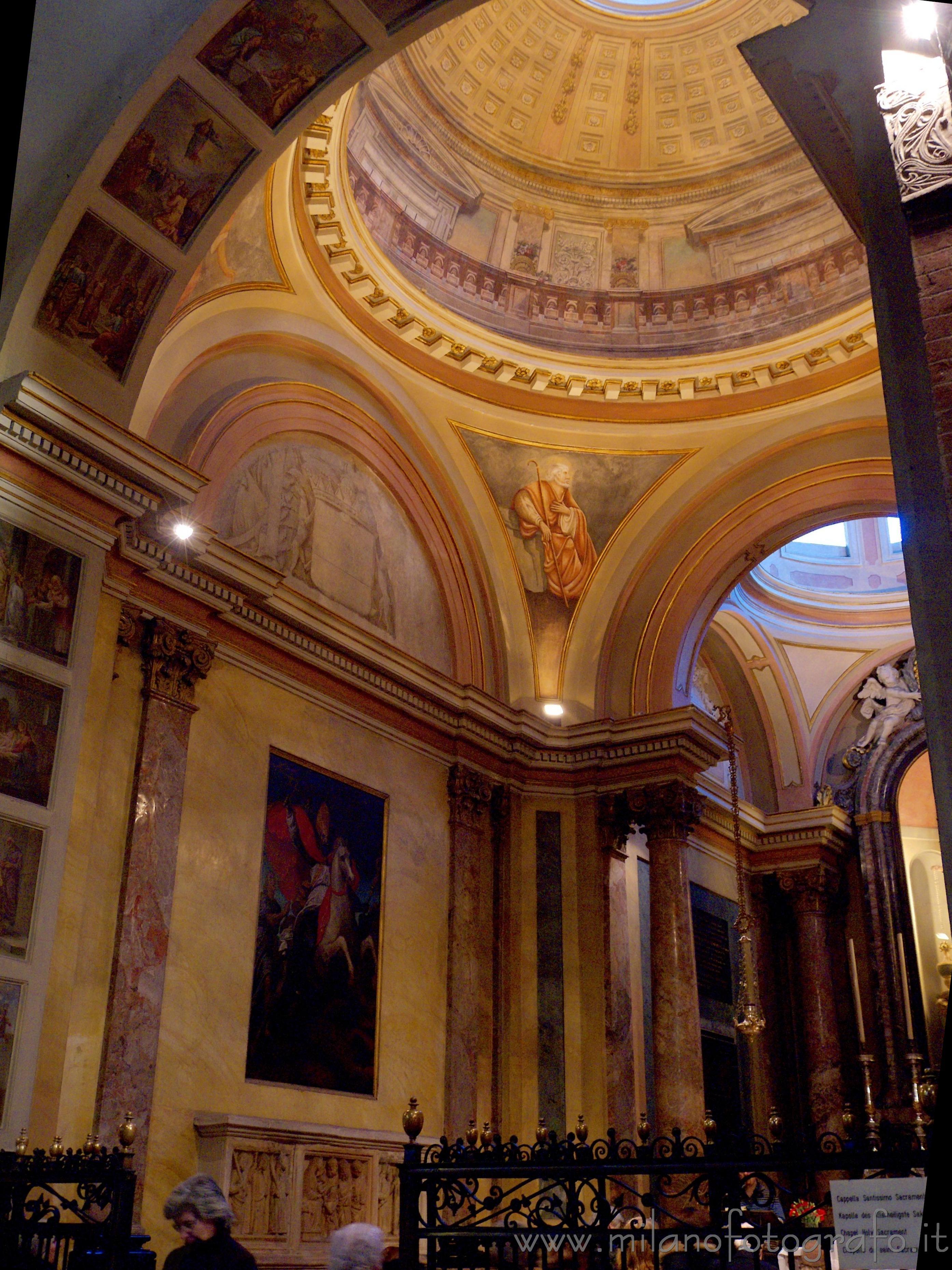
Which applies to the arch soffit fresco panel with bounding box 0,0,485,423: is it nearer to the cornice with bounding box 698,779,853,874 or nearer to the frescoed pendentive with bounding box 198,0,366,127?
the frescoed pendentive with bounding box 198,0,366,127

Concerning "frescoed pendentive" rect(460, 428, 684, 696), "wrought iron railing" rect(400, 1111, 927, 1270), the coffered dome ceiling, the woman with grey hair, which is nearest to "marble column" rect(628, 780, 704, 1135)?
"frescoed pendentive" rect(460, 428, 684, 696)

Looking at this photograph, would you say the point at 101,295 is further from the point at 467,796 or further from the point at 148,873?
the point at 467,796

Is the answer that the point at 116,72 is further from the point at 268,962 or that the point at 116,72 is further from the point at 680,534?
the point at 680,534

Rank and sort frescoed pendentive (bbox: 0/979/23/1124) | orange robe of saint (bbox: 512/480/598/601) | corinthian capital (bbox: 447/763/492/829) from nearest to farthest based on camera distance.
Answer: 1. frescoed pendentive (bbox: 0/979/23/1124)
2. corinthian capital (bbox: 447/763/492/829)
3. orange robe of saint (bbox: 512/480/598/601)

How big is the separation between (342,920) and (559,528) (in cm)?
577

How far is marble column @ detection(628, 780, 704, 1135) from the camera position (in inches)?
501

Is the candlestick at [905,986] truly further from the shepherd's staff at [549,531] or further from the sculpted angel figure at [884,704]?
the shepherd's staff at [549,531]

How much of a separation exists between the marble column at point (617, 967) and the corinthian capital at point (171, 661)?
580cm

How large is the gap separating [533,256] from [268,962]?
872 centimetres

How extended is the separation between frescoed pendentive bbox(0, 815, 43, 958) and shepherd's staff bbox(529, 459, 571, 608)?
27.4ft

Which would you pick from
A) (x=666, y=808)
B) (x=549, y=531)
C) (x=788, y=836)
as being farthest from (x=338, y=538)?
(x=788, y=836)

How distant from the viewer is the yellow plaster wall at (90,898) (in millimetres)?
8008

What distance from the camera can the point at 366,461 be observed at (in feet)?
43.0

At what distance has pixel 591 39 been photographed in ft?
46.1
